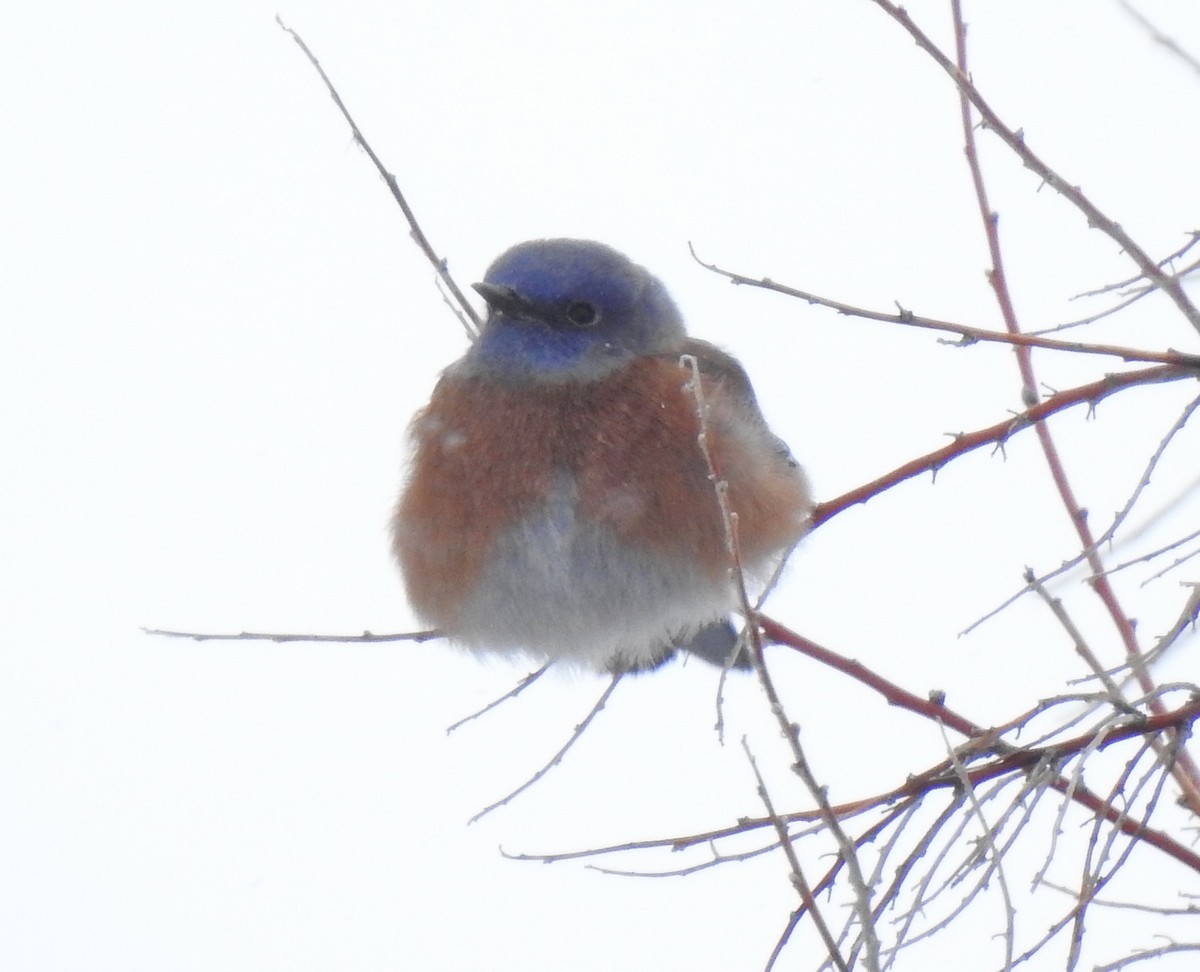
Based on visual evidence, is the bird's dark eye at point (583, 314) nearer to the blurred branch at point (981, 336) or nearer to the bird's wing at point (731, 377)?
the bird's wing at point (731, 377)

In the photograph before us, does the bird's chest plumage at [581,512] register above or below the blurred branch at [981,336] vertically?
above

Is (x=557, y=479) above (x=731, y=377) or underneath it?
underneath

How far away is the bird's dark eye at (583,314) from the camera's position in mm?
4203

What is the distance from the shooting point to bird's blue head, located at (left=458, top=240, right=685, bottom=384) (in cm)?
408

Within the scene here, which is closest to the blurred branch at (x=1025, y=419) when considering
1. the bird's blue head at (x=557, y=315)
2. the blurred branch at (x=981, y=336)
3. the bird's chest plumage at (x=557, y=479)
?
the blurred branch at (x=981, y=336)

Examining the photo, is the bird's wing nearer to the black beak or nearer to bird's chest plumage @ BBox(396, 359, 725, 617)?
bird's chest plumage @ BBox(396, 359, 725, 617)

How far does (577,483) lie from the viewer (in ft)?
12.8

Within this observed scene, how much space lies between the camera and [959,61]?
9.89ft

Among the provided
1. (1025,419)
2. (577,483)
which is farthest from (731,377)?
(1025,419)

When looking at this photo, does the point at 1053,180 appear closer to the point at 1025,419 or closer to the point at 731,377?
the point at 1025,419

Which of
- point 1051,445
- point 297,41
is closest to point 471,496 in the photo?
point 297,41

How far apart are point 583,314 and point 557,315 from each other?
8cm

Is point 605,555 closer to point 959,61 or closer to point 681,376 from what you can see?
point 681,376

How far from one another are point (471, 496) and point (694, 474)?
589 mm
